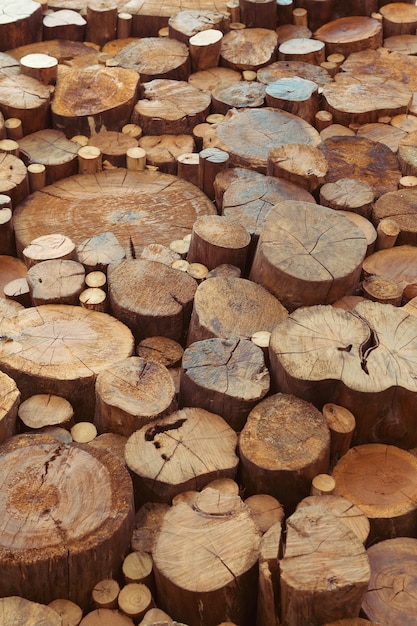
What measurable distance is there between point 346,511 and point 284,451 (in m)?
0.39

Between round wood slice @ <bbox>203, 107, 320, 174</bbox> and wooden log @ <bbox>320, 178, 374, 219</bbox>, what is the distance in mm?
578

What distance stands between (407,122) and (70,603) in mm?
4514

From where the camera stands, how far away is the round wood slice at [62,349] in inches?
166

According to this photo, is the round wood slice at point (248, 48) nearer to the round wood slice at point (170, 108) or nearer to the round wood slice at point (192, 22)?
the round wood slice at point (192, 22)

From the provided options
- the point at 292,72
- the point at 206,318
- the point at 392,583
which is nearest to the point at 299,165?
the point at 206,318

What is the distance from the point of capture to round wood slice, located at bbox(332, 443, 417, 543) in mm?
3823

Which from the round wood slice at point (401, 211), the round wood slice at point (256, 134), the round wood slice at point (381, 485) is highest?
the round wood slice at point (256, 134)

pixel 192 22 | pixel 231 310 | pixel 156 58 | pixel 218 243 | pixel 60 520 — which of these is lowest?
pixel 60 520

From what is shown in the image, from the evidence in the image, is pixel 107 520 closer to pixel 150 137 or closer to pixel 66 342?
pixel 66 342

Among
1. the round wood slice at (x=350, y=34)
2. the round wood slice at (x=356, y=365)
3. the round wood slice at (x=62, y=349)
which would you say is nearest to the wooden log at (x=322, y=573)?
the round wood slice at (x=356, y=365)

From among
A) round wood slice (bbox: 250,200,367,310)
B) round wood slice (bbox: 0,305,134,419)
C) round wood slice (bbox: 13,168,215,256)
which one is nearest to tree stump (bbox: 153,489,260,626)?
round wood slice (bbox: 0,305,134,419)

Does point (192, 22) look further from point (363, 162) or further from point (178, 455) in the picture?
point (178, 455)

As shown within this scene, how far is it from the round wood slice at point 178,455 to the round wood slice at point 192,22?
4205 mm

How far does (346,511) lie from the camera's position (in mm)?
3629
